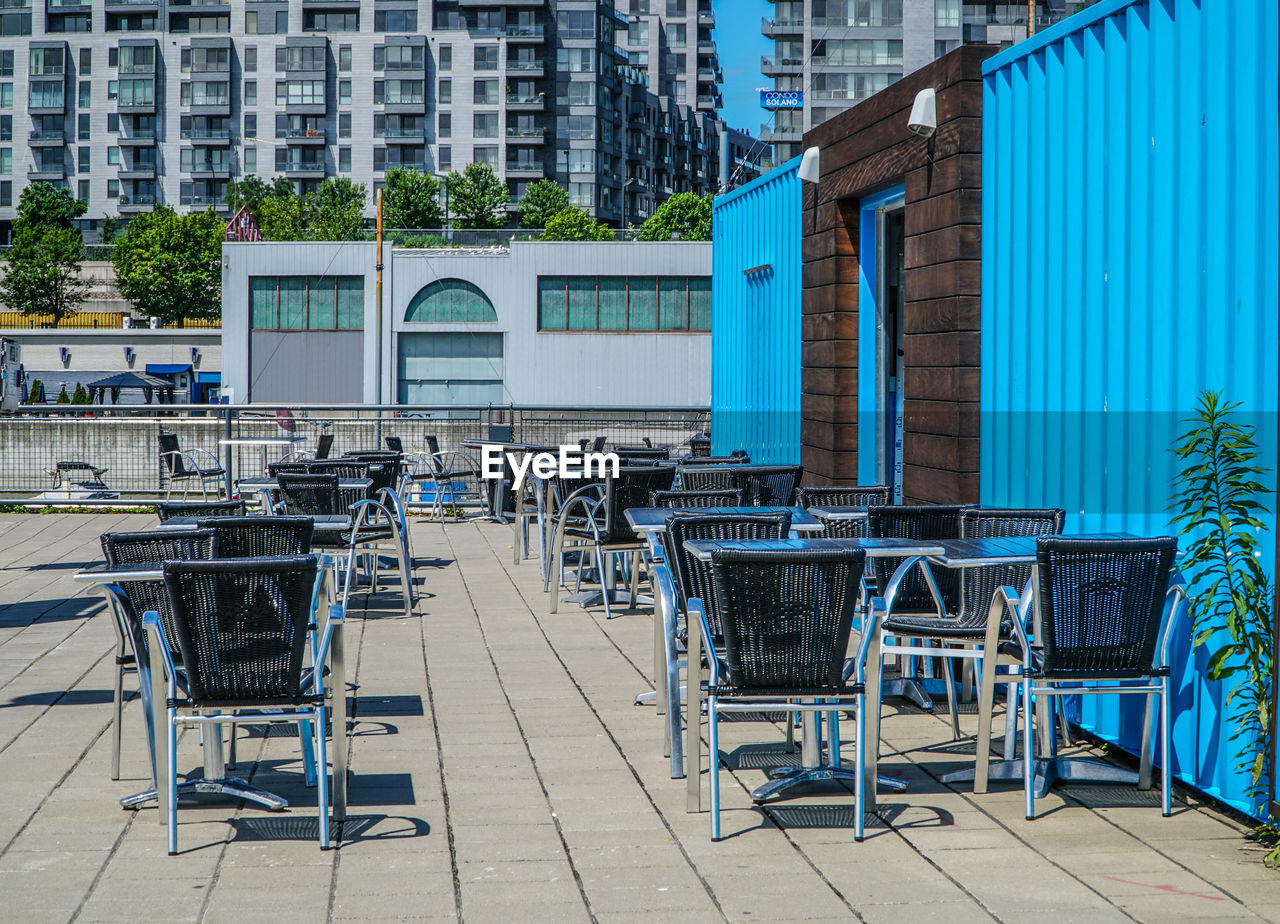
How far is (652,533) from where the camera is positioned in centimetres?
710

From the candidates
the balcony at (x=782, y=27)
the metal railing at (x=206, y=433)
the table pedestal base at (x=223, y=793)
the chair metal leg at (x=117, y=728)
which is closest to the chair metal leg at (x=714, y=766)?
the table pedestal base at (x=223, y=793)

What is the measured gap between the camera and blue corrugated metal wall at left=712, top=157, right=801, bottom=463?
40.3ft

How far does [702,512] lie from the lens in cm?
655

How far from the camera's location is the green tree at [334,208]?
270 ft

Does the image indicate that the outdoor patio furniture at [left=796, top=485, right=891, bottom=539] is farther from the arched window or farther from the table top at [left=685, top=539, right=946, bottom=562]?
the arched window

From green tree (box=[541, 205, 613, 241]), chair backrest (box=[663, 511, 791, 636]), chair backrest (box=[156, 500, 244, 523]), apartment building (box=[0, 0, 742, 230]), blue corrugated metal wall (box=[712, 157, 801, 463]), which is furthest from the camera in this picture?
apartment building (box=[0, 0, 742, 230])

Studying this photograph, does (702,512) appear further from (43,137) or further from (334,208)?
(43,137)

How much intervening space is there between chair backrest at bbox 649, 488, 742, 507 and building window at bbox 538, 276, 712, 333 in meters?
42.5

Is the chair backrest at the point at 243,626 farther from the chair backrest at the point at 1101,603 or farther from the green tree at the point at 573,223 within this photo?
the green tree at the point at 573,223

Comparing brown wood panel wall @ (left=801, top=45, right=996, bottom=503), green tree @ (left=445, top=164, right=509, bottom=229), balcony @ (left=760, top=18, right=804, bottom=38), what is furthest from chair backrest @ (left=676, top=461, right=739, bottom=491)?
balcony @ (left=760, top=18, right=804, bottom=38)

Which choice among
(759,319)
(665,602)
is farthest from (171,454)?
(665,602)

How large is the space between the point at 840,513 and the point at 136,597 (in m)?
3.59

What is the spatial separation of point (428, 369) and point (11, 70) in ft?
196

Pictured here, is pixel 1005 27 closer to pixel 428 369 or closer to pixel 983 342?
pixel 428 369
